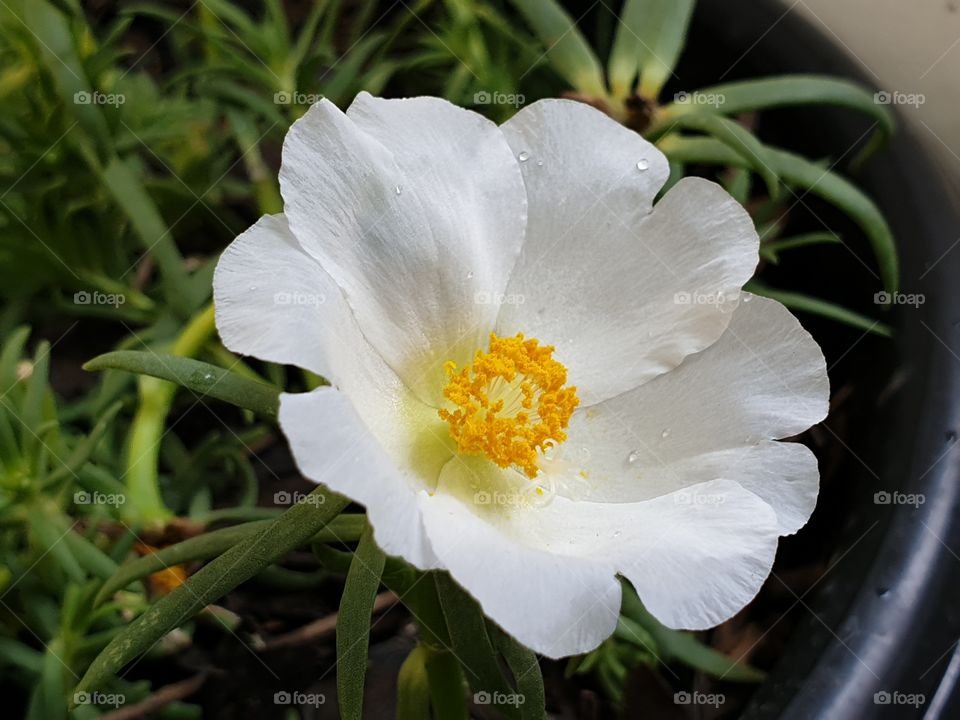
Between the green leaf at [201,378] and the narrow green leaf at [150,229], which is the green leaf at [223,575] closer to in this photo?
the green leaf at [201,378]

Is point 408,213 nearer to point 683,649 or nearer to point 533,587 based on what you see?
point 533,587

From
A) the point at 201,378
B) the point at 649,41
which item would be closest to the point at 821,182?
the point at 649,41

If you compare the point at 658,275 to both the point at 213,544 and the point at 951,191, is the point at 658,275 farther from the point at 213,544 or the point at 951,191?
the point at 951,191

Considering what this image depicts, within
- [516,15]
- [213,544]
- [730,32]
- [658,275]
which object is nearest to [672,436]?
[658,275]

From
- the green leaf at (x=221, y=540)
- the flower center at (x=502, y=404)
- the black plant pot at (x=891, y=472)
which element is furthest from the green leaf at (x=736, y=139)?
the green leaf at (x=221, y=540)

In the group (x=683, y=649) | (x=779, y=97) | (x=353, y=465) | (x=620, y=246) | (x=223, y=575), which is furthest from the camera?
(x=779, y=97)

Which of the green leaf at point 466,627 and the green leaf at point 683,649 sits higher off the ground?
the green leaf at point 466,627

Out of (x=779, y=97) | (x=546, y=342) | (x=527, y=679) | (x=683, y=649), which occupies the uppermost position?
(x=779, y=97)
